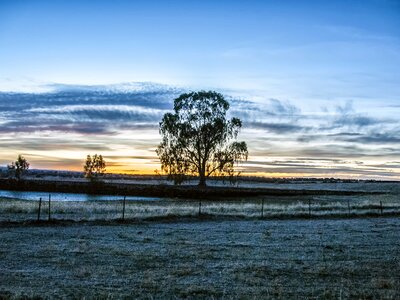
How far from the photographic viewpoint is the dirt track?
12.5 metres

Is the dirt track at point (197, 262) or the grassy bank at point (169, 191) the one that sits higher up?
the dirt track at point (197, 262)

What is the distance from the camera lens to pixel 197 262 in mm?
16500

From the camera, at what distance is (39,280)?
13438 millimetres

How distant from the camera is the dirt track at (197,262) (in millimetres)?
12500

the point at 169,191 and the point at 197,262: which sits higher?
the point at 197,262

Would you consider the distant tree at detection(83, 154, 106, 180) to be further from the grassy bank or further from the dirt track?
the dirt track

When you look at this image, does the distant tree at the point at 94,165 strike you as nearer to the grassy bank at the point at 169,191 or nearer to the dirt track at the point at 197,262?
the grassy bank at the point at 169,191

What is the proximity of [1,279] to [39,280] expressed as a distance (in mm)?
1042

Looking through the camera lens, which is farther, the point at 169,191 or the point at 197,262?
the point at 169,191

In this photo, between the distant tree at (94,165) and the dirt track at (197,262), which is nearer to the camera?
the dirt track at (197,262)

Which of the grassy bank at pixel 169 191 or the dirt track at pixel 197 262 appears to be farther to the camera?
the grassy bank at pixel 169 191

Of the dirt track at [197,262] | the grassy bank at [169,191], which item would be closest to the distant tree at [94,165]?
the grassy bank at [169,191]

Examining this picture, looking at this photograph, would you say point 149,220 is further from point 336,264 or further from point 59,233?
point 336,264

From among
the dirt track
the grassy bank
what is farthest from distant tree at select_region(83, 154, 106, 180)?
the dirt track
